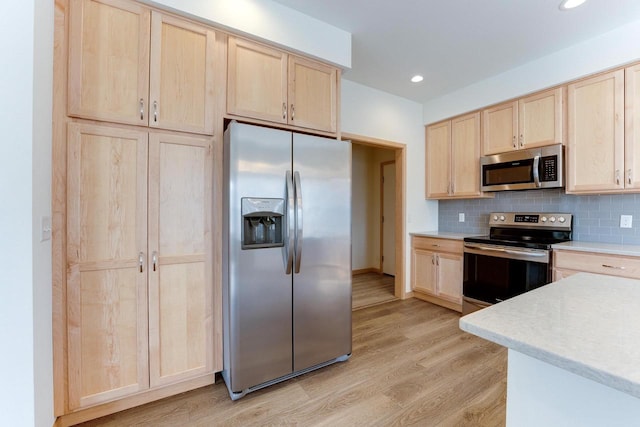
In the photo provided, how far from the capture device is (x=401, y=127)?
3730 mm

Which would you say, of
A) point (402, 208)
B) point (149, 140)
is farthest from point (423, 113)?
point (149, 140)

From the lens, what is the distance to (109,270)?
1.62 m

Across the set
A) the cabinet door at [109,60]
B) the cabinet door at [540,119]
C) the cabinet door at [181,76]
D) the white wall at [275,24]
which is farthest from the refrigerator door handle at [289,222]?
the cabinet door at [540,119]

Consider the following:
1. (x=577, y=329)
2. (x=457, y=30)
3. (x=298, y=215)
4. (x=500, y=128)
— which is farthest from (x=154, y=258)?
(x=500, y=128)

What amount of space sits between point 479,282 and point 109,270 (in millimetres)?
3301

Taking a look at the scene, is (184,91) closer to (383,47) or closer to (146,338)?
(146,338)

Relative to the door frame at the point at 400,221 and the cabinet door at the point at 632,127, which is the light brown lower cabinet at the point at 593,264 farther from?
the door frame at the point at 400,221

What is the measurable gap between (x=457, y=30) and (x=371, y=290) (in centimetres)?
332

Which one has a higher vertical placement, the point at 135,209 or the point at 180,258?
the point at 135,209

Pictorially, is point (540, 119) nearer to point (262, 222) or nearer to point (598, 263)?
point (598, 263)

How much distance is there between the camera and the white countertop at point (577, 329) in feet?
1.88

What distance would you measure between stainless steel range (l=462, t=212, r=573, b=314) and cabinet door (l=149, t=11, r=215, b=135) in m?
2.90

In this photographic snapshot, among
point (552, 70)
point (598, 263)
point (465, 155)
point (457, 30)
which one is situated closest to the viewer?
point (598, 263)

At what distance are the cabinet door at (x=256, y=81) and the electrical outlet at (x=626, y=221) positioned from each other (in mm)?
3168
